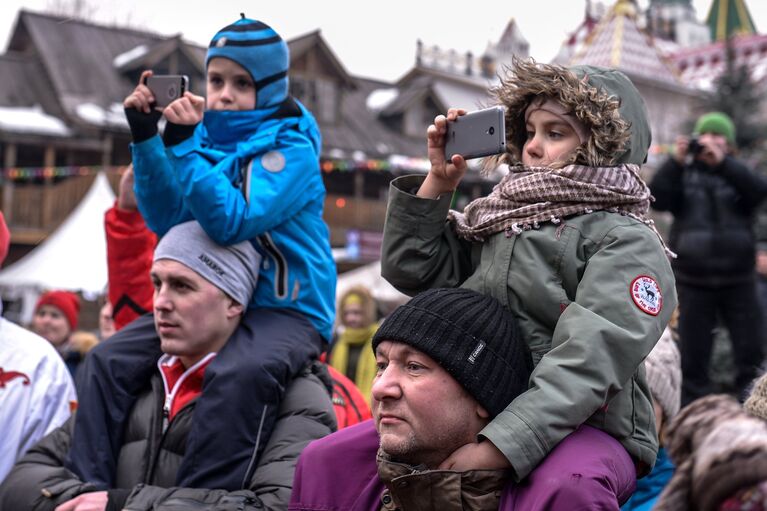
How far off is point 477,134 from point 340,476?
995mm

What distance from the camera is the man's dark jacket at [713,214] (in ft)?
19.6

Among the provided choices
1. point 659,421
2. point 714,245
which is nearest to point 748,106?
point 714,245

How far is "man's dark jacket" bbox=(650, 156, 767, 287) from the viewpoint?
599 centimetres

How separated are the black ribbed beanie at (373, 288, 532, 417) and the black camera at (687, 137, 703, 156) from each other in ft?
11.7

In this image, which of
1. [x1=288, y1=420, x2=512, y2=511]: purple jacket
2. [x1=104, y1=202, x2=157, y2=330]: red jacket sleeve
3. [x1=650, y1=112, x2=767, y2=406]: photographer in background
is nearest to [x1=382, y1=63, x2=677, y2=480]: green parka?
Answer: [x1=288, y1=420, x2=512, y2=511]: purple jacket

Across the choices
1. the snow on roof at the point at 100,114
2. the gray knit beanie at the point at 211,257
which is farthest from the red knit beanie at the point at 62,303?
the snow on roof at the point at 100,114

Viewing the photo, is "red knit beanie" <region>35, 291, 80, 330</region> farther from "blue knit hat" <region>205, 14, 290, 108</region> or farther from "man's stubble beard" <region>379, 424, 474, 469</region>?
"man's stubble beard" <region>379, 424, 474, 469</region>

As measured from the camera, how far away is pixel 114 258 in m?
4.10

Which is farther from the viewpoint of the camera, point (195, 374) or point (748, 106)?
point (748, 106)

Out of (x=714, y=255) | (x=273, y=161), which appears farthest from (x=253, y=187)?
(x=714, y=255)

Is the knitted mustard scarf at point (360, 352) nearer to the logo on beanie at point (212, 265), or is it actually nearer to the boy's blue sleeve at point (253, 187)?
the boy's blue sleeve at point (253, 187)

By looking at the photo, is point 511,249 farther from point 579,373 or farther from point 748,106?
point 748,106

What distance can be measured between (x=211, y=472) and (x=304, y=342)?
569mm

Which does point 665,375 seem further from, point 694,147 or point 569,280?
point 694,147
